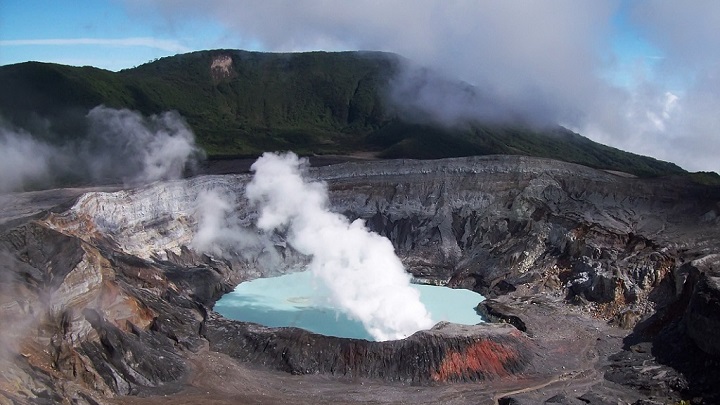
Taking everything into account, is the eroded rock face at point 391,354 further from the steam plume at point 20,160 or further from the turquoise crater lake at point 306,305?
the steam plume at point 20,160

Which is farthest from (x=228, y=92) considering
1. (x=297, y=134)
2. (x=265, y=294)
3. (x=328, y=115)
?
(x=265, y=294)

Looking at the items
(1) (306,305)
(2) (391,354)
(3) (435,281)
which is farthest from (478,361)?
(3) (435,281)

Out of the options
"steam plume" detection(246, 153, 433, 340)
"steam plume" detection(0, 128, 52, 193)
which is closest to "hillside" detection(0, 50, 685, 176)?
"steam plume" detection(0, 128, 52, 193)

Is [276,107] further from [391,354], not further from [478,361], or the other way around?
[478,361]

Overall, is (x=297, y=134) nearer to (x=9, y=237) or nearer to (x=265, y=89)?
(x=265, y=89)

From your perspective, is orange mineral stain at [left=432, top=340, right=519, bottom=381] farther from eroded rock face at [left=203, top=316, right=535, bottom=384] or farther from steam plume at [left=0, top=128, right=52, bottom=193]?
steam plume at [left=0, top=128, right=52, bottom=193]

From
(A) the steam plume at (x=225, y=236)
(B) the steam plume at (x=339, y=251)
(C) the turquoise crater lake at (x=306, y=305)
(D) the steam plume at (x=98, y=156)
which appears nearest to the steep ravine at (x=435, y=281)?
(A) the steam plume at (x=225, y=236)
